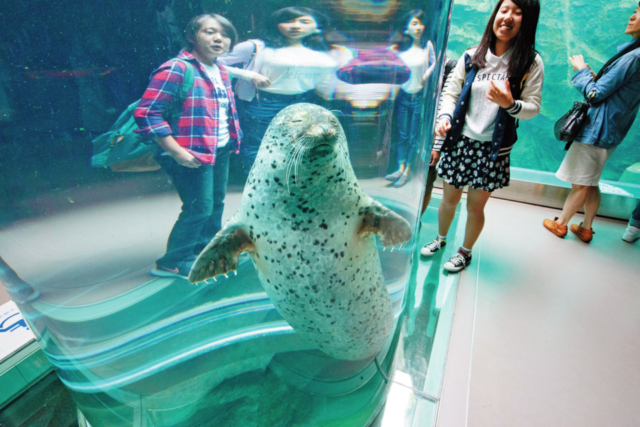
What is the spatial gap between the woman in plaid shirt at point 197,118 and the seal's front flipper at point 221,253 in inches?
5.1

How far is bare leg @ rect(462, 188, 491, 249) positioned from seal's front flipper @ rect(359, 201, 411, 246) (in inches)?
68.5

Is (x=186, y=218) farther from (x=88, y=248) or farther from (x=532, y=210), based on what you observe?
(x=532, y=210)

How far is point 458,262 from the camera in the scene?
287cm

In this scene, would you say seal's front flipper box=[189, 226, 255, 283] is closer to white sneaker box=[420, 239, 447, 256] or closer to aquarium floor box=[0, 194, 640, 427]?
aquarium floor box=[0, 194, 640, 427]

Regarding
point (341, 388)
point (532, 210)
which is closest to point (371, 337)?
point (341, 388)

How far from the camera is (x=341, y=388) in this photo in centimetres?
121

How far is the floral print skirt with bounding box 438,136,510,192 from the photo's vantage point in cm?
230

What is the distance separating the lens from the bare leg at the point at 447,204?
8.86 feet

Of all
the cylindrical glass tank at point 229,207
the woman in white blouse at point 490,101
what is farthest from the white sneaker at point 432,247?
the cylindrical glass tank at point 229,207

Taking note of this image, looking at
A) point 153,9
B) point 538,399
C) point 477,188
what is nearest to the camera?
point 153,9

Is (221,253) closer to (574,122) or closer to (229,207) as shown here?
(229,207)

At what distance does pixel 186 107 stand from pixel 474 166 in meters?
2.19

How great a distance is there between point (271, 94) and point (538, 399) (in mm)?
2142

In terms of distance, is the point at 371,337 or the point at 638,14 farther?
the point at 638,14
